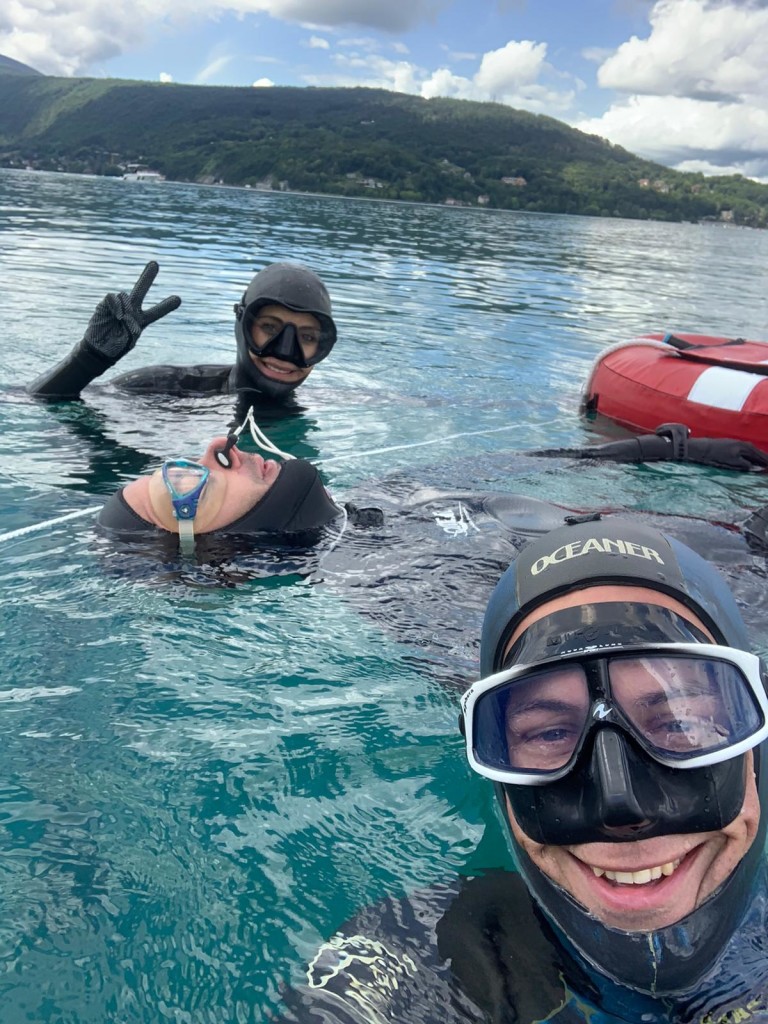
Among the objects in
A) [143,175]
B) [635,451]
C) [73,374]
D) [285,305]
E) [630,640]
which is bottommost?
[635,451]

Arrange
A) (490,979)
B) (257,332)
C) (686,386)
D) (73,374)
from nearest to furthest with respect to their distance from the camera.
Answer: (490,979) → (257,332) → (73,374) → (686,386)

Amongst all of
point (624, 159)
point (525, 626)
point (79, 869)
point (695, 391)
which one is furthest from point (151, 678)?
point (624, 159)

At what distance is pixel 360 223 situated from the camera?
137ft

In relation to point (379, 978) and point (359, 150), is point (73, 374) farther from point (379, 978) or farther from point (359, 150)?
point (359, 150)

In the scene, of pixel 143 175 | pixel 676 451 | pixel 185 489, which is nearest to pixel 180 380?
pixel 185 489

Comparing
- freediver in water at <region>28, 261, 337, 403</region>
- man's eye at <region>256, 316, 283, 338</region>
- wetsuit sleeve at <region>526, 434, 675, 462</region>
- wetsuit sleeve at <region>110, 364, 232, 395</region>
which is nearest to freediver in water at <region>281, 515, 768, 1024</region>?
wetsuit sleeve at <region>526, 434, 675, 462</region>

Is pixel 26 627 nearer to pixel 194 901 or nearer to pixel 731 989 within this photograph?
pixel 194 901

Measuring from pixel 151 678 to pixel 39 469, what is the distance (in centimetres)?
285

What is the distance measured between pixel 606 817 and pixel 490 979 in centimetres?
57

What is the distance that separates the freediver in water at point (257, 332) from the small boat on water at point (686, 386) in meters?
3.35

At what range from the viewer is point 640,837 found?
153 cm

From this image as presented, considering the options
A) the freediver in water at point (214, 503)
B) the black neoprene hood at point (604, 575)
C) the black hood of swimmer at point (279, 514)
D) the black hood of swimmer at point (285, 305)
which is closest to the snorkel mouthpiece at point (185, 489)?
the freediver in water at point (214, 503)

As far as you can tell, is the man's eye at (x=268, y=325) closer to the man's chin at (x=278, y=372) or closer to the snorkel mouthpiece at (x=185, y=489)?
the man's chin at (x=278, y=372)

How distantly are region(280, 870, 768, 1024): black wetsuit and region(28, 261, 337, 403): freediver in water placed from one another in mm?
5070
